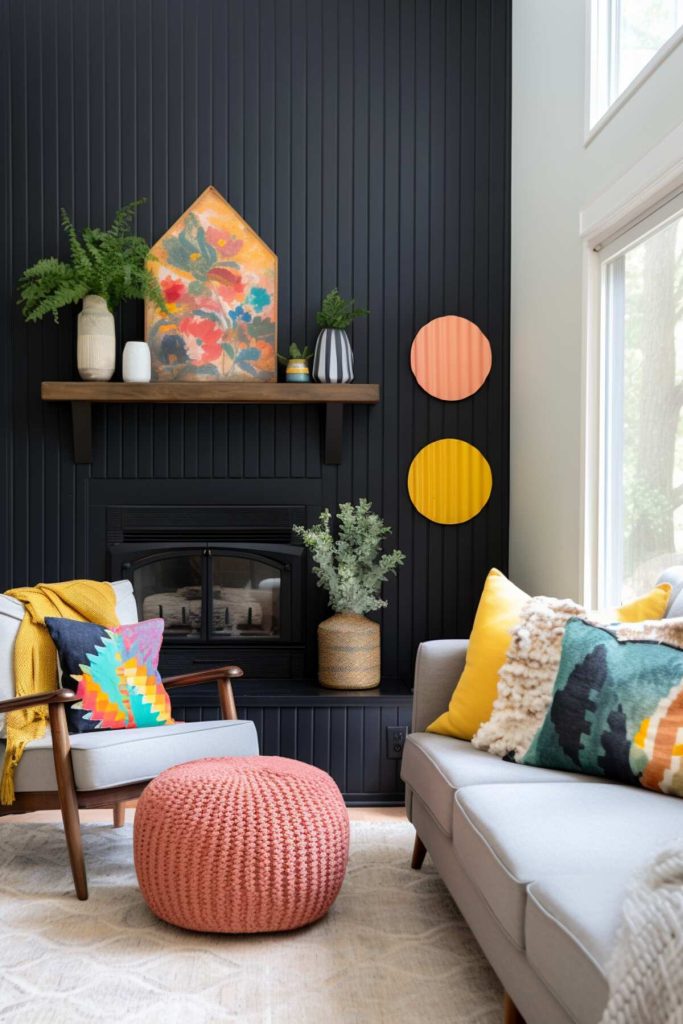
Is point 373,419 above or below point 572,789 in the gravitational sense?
above

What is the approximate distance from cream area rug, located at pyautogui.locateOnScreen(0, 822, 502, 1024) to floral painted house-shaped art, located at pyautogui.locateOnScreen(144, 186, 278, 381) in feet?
6.88

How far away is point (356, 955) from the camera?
7.99ft

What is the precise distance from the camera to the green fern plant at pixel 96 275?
4.08m

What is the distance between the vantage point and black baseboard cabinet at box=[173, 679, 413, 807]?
3969 mm

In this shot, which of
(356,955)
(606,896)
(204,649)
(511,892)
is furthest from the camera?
(204,649)

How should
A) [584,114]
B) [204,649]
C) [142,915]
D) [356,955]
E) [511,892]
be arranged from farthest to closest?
1. [204,649]
2. [584,114]
3. [142,915]
4. [356,955]
5. [511,892]

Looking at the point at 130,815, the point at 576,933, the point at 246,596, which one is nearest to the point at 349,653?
the point at 246,596

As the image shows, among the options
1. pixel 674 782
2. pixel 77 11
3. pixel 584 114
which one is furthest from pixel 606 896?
pixel 77 11

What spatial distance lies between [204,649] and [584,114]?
255 cm

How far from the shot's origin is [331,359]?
4215 millimetres

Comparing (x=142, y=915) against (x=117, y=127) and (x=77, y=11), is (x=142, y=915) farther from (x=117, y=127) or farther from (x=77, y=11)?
(x=77, y=11)

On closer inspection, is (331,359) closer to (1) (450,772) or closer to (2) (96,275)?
(2) (96,275)

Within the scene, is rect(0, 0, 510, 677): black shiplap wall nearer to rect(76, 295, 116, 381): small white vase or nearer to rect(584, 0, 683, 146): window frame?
rect(76, 295, 116, 381): small white vase

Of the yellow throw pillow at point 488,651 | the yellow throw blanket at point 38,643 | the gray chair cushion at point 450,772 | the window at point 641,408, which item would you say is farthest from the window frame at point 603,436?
the yellow throw blanket at point 38,643
